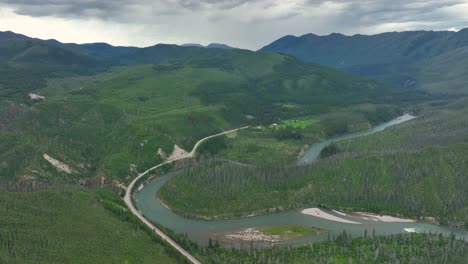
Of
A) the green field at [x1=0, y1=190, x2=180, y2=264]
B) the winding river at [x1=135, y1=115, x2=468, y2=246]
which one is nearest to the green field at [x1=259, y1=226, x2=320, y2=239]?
the winding river at [x1=135, y1=115, x2=468, y2=246]

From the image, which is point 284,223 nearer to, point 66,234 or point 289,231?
point 289,231

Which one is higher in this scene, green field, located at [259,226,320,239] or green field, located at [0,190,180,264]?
green field, located at [0,190,180,264]

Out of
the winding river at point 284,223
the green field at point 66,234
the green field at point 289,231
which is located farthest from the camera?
the winding river at point 284,223

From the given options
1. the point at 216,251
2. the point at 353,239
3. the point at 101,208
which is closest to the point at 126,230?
the point at 101,208

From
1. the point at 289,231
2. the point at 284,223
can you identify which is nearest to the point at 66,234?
the point at 289,231

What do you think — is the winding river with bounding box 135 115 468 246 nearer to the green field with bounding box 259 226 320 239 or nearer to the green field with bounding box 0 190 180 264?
→ the green field with bounding box 259 226 320 239

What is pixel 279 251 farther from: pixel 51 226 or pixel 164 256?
pixel 51 226

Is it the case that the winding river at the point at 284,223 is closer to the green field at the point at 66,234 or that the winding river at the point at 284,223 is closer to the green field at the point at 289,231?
the green field at the point at 289,231

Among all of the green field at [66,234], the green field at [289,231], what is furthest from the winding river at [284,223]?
the green field at [66,234]
